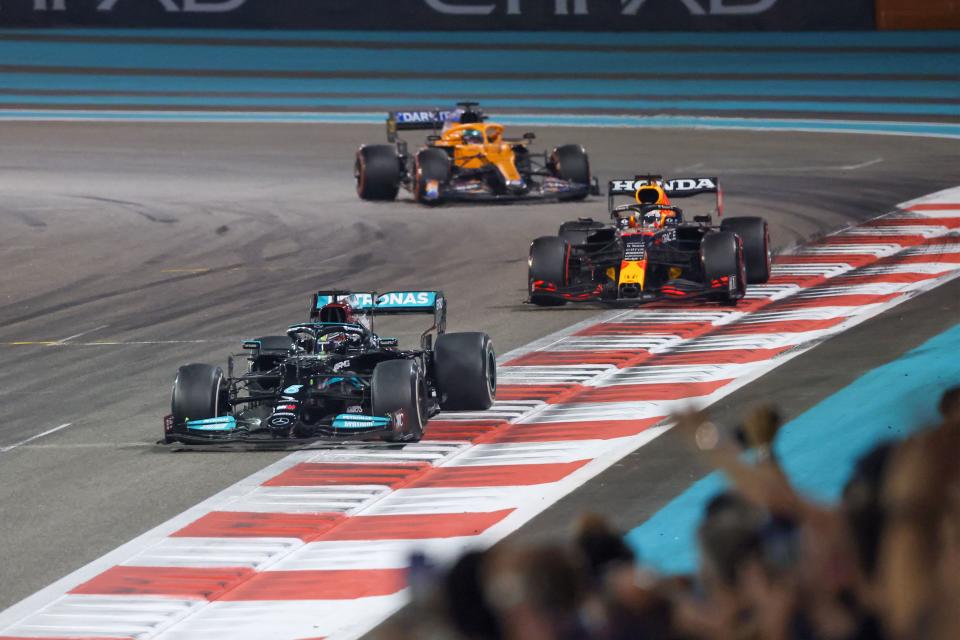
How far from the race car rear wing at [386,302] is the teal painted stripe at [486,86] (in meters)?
27.4

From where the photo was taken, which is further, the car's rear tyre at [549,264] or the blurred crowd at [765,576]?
the car's rear tyre at [549,264]

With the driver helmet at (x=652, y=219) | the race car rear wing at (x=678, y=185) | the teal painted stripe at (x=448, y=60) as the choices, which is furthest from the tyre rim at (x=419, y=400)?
the teal painted stripe at (x=448, y=60)

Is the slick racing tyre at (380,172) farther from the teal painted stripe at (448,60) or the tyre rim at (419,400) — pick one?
the tyre rim at (419,400)

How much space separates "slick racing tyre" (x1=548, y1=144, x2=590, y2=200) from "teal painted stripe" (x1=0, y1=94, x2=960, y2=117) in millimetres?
13465

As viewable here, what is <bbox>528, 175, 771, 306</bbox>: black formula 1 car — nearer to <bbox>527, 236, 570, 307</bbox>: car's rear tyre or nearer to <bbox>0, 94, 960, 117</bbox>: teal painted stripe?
<bbox>527, 236, 570, 307</bbox>: car's rear tyre

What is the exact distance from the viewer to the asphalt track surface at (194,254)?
1086 cm

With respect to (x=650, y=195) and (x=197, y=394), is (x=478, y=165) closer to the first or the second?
(x=650, y=195)

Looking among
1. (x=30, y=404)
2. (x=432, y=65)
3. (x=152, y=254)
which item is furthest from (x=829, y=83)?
(x=30, y=404)

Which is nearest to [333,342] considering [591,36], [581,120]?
[581,120]

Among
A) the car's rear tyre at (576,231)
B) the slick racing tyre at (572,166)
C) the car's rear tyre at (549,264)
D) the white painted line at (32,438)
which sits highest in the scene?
the slick racing tyre at (572,166)

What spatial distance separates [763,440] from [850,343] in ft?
41.7

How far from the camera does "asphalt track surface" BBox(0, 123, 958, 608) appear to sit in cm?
1086

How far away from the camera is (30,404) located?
13.6m

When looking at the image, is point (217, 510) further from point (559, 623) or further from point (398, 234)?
point (398, 234)
